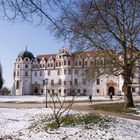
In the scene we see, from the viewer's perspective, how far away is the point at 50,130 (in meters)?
15.9

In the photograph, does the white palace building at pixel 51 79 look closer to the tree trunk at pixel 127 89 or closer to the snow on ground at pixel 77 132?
the tree trunk at pixel 127 89

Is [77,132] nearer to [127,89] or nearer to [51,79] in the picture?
[127,89]

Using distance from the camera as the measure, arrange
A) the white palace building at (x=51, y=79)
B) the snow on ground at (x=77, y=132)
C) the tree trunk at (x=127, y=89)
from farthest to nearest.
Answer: the white palace building at (x=51, y=79) → the tree trunk at (x=127, y=89) → the snow on ground at (x=77, y=132)

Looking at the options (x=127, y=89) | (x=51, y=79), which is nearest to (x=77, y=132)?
(x=127, y=89)

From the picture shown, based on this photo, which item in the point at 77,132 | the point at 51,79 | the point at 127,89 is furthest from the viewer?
the point at 51,79

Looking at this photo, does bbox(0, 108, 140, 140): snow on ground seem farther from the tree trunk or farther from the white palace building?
the white palace building

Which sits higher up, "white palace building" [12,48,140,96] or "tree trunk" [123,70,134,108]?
"white palace building" [12,48,140,96]

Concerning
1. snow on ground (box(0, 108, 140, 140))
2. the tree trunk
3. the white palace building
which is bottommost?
snow on ground (box(0, 108, 140, 140))

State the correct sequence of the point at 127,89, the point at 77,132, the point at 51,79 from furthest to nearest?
1. the point at 51,79
2. the point at 127,89
3. the point at 77,132

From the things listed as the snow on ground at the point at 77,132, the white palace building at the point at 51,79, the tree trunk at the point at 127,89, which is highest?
the white palace building at the point at 51,79

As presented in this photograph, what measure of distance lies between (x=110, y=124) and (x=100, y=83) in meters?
62.1

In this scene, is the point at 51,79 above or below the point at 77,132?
above

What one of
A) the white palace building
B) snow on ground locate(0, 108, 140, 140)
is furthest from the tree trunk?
the white palace building

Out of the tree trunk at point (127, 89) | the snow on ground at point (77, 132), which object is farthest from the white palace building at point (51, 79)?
the snow on ground at point (77, 132)
